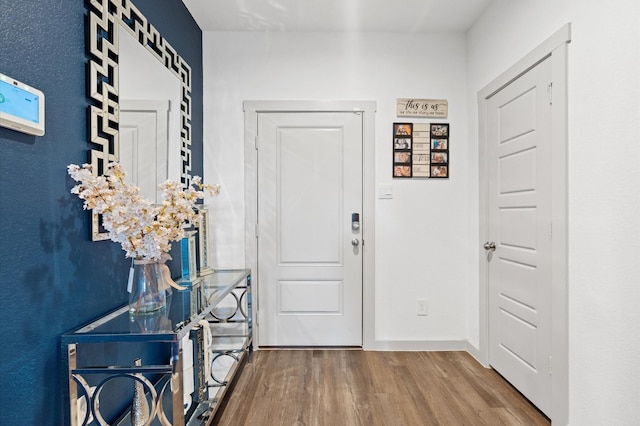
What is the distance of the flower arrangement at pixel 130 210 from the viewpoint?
1241mm

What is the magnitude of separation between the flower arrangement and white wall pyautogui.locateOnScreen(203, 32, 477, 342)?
54.4 inches

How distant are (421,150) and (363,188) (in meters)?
0.57

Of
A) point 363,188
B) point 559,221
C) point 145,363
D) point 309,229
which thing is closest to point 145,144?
point 145,363


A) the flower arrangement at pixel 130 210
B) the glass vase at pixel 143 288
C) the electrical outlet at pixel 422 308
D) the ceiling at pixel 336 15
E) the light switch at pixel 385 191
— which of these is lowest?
the electrical outlet at pixel 422 308

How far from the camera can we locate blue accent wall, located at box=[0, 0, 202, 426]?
3.39 feet

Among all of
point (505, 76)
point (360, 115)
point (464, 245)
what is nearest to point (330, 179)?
point (360, 115)

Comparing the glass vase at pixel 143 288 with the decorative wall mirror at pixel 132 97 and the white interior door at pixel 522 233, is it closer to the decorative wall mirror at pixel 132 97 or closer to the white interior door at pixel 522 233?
the decorative wall mirror at pixel 132 97

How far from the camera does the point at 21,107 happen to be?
1034 millimetres

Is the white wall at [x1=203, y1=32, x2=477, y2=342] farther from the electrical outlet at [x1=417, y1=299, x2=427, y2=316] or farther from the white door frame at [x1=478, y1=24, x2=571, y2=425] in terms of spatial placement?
the white door frame at [x1=478, y1=24, x2=571, y2=425]

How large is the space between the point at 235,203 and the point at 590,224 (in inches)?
91.4

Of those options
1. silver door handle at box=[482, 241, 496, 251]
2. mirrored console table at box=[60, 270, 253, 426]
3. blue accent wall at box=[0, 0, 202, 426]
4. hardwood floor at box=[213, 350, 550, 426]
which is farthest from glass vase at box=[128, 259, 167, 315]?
silver door handle at box=[482, 241, 496, 251]

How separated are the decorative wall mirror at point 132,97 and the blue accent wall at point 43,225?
6 centimetres

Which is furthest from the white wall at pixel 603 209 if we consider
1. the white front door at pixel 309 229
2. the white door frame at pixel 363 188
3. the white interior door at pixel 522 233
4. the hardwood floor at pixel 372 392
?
the white front door at pixel 309 229

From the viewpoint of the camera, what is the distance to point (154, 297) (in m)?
1.46
